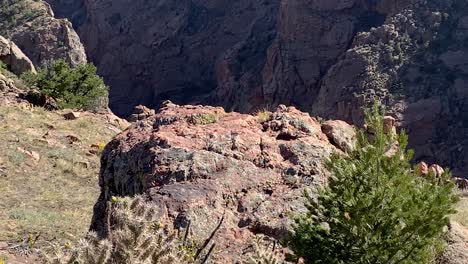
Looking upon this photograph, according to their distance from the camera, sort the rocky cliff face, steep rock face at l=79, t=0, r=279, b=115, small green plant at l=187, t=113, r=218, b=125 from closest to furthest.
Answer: small green plant at l=187, t=113, r=218, b=125 < the rocky cliff face < steep rock face at l=79, t=0, r=279, b=115

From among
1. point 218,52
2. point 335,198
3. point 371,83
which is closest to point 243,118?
point 335,198

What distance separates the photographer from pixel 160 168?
7.08m

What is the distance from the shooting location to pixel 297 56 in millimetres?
59406

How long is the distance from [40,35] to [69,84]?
78.3ft

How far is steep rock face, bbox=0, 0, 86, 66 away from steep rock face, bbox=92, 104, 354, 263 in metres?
44.9

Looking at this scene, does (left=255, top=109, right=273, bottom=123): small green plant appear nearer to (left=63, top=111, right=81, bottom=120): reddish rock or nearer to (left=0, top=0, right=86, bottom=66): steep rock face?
(left=63, top=111, right=81, bottom=120): reddish rock

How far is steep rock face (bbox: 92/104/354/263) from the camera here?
20.9ft

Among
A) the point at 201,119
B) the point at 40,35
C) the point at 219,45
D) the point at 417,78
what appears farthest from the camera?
the point at 219,45

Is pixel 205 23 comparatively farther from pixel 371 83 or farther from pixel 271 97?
pixel 371 83

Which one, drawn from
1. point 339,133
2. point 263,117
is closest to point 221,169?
point 263,117

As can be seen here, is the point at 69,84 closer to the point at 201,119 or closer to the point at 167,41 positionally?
the point at 201,119

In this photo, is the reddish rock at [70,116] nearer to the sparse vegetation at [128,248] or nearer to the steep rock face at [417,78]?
the sparse vegetation at [128,248]

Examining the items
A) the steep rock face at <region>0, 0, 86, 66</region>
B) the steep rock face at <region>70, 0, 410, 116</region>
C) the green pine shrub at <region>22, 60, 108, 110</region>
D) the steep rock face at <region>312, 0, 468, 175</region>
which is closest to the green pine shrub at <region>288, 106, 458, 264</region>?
the green pine shrub at <region>22, 60, 108, 110</region>

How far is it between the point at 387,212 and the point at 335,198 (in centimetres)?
54
